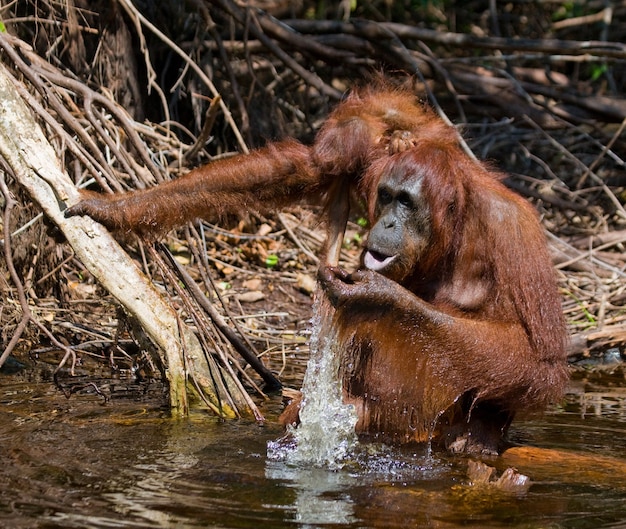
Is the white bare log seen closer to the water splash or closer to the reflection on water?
the reflection on water

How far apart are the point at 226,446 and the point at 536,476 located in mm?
1379

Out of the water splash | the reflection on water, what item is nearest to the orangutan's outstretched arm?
the water splash

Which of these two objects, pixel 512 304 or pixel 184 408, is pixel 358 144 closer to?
pixel 512 304

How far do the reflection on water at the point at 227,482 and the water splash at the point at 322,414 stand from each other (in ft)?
0.34

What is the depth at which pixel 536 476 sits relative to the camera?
14.4 feet

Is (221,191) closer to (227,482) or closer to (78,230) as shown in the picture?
(78,230)

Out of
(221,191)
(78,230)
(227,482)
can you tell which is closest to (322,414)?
(227,482)

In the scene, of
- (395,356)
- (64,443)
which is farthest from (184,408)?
(395,356)

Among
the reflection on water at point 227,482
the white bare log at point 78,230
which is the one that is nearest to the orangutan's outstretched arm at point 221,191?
the white bare log at point 78,230

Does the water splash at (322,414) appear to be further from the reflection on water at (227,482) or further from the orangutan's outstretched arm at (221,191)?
the orangutan's outstretched arm at (221,191)

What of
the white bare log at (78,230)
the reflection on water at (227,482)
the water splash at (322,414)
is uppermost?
the white bare log at (78,230)

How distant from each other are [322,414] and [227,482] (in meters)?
0.95

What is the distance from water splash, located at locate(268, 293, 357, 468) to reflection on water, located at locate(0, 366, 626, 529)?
0.10 metres

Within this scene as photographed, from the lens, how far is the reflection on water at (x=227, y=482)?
139 inches
